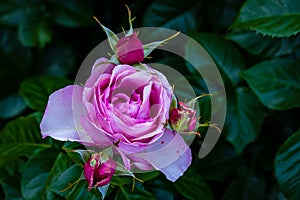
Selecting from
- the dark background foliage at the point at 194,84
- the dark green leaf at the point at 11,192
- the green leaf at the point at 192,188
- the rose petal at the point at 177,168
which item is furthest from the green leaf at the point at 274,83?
the dark green leaf at the point at 11,192

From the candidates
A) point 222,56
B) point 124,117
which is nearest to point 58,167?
point 124,117

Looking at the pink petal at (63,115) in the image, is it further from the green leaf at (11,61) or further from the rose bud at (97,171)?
the green leaf at (11,61)

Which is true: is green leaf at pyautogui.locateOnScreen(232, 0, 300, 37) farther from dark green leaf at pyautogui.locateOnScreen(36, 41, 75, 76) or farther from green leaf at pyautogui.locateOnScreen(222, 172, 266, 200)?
dark green leaf at pyautogui.locateOnScreen(36, 41, 75, 76)

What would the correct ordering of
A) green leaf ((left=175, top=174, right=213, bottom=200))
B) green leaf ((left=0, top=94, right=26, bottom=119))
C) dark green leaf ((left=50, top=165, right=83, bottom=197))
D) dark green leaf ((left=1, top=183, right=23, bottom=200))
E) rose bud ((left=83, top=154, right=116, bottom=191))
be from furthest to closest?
green leaf ((left=0, top=94, right=26, bottom=119)) < dark green leaf ((left=1, top=183, right=23, bottom=200)) < green leaf ((left=175, top=174, right=213, bottom=200)) < dark green leaf ((left=50, top=165, right=83, bottom=197)) < rose bud ((left=83, top=154, right=116, bottom=191))

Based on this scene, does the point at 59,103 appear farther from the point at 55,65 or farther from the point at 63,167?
the point at 55,65

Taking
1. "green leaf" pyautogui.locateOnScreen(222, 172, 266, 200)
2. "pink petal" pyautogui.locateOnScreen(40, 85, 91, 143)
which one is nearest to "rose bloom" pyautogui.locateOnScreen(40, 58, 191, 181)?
"pink petal" pyautogui.locateOnScreen(40, 85, 91, 143)

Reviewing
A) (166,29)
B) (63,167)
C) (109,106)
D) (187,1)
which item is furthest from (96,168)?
(187,1)
